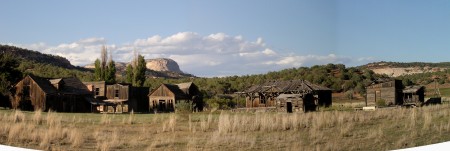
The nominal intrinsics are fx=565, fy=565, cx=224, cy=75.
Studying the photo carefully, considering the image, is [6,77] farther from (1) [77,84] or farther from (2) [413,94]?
(2) [413,94]

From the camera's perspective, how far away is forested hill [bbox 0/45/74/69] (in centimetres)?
744

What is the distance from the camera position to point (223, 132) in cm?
759

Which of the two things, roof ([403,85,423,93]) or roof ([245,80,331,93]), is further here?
roof ([403,85,423,93])

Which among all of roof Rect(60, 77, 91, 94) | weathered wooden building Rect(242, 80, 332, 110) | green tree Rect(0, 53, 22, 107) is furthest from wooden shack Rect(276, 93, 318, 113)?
green tree Rect(0, 53, 22, 107)

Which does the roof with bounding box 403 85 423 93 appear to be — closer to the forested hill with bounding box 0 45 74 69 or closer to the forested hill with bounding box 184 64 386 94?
the forested hill with bounding box 184 64 386 94

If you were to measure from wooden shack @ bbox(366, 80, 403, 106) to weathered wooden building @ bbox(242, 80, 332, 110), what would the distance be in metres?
0.63

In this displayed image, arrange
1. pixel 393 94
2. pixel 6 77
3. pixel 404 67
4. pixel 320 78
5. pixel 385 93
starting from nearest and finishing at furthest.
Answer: pixel 320 78
pixel 404 67
pixel 385 93
pixel 393 94
pixel 6 77

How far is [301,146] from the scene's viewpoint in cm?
729

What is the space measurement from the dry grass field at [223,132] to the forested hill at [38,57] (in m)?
0.82

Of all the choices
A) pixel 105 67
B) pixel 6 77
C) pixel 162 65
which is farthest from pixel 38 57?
pixel 6 77

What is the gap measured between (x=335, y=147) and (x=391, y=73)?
1580 mm

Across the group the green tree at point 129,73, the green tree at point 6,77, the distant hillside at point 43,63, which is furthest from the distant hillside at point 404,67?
the green tree at point 6,77

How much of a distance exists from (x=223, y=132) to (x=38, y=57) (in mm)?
2692

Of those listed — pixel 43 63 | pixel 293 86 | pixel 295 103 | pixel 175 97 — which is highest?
pixel 43 63
